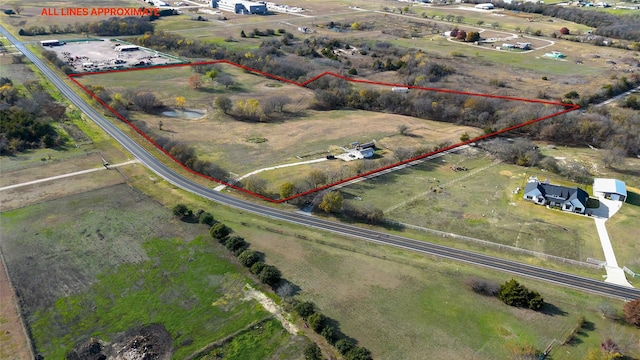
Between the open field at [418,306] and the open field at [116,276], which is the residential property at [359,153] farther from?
the open field at [116,276]

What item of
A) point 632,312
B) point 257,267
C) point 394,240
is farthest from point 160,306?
point 632,312

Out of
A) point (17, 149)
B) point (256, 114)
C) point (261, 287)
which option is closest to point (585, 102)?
point (256, 114)

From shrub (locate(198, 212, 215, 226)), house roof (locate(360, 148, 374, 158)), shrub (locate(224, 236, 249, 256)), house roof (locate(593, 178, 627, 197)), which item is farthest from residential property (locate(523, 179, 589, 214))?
shrub (locate(198, 212, 215, 226))

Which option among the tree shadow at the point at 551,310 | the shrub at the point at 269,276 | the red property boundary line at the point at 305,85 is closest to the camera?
the tree shadow at the point at 551,310

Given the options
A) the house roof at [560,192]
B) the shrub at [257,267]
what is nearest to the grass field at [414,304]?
the shrub at [257,267]

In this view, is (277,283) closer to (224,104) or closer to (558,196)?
(558,196)
